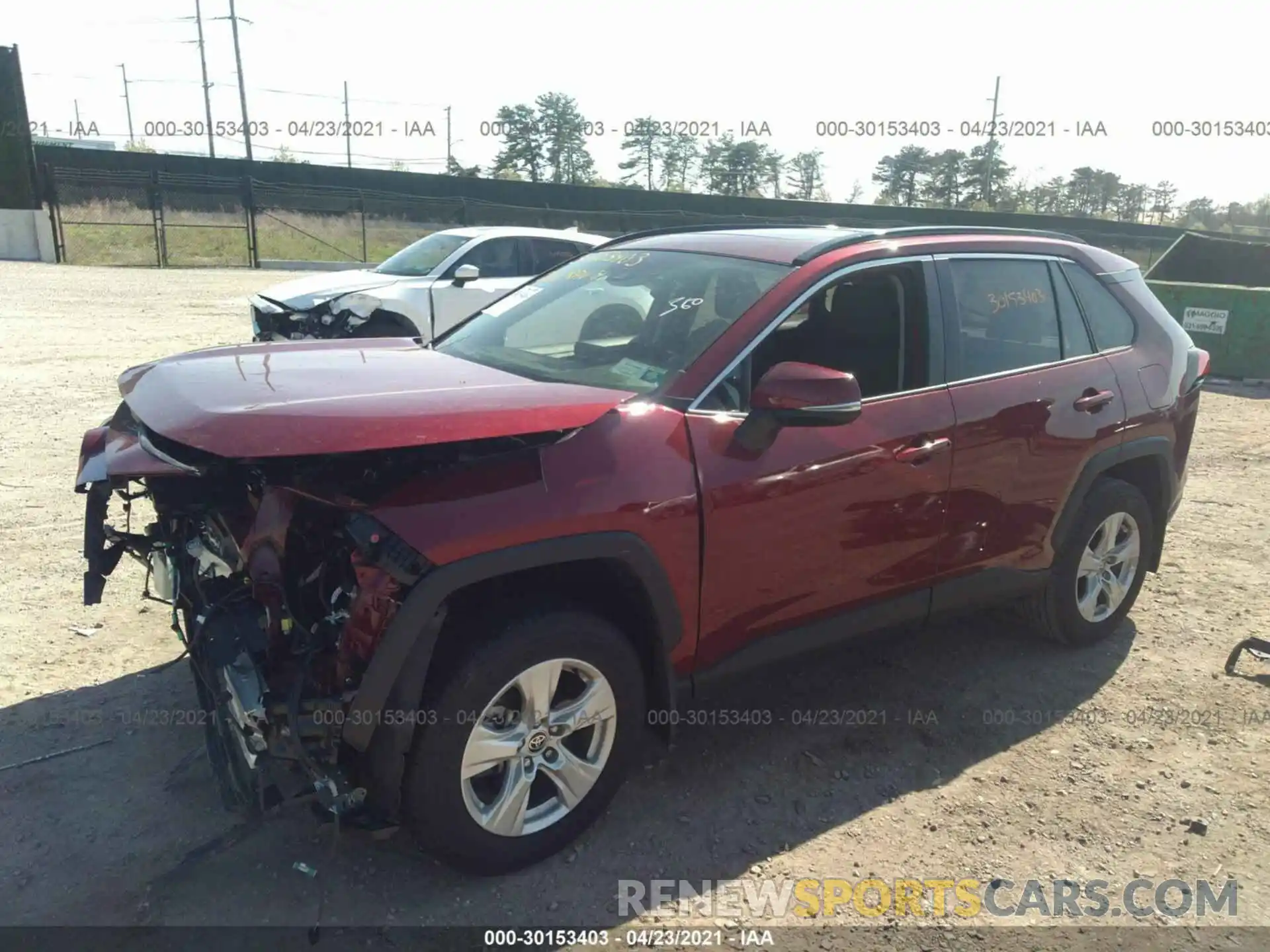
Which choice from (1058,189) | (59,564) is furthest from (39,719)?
(1058,189)

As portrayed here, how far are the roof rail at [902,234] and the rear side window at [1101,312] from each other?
8.9 inches

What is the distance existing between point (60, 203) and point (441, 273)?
2297 centimetres

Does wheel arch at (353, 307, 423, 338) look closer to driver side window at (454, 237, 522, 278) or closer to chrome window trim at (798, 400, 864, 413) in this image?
driver side window at (454, 237, 522, 278)

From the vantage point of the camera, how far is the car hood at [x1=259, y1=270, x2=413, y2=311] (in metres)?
9.26

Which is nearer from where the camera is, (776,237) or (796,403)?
(796,403)

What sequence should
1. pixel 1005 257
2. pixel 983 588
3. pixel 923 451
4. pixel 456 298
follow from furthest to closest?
pixel 456 298 < pixel 1005 257 < pixel 983 588 < pixel 923 451

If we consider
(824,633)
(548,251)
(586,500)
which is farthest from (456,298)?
(586,500)

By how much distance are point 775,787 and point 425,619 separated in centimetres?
158

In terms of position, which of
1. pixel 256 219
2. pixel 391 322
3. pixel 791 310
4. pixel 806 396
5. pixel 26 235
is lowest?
pixel 391 322

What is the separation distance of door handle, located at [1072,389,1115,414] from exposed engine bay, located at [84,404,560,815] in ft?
8.53

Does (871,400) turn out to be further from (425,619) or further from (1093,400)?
(425,619)

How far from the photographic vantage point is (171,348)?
37.7 ft

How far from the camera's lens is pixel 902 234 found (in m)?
3.76

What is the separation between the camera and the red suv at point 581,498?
8.20ft
